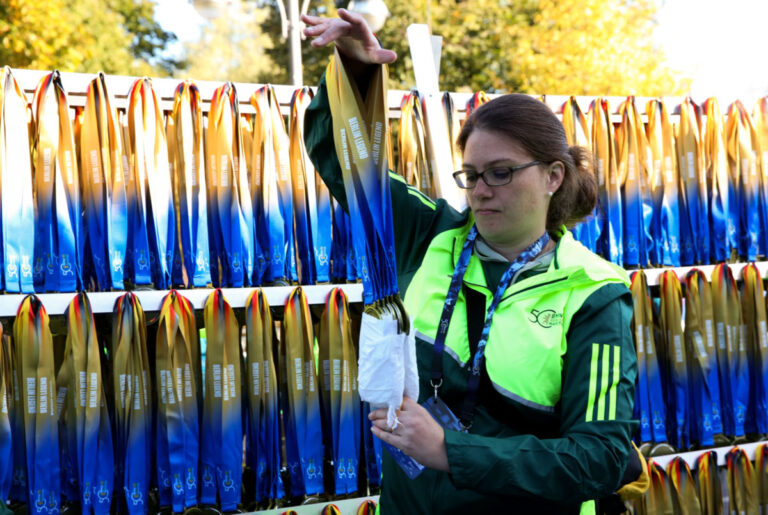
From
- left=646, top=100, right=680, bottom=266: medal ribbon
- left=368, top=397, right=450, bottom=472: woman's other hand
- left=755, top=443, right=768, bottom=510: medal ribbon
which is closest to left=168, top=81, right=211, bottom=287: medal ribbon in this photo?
left=368, top=397, right=450, bottom=472: woman's other hand

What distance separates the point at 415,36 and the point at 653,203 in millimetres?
1492

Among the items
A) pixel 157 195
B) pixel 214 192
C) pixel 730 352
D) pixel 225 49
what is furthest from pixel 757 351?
pixel 225 49

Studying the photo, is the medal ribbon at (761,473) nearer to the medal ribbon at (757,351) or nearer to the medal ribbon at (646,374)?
the medal ribbon at (757,351)

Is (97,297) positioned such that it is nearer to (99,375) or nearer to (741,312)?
(99,375)

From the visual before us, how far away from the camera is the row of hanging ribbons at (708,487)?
3.55m

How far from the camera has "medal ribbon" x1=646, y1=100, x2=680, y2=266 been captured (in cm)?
359

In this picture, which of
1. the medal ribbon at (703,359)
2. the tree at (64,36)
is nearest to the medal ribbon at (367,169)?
the medal ribbon at (703,359)

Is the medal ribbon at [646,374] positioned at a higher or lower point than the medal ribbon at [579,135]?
lower

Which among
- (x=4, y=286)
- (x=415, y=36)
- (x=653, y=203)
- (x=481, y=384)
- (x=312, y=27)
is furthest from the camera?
(x=653, y=203)

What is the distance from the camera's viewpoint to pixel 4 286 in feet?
8.68

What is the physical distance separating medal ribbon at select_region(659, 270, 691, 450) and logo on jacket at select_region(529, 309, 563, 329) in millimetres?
A: 2121

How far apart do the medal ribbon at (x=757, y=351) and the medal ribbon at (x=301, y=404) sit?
2.30 meters

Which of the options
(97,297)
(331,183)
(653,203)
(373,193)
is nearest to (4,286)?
(97,297)

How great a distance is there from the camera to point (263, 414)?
300 centimetres
